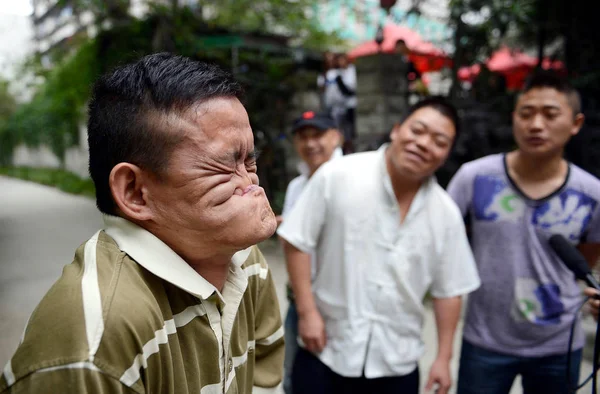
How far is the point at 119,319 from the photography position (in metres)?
0.78

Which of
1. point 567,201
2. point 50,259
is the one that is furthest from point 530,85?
point 50,259

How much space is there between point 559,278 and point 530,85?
2.85 feet

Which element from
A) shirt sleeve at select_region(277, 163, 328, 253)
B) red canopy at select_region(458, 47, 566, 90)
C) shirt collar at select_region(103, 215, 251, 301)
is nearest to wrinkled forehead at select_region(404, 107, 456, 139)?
shirt sleeve at select_region(277, 163, 328, 253)

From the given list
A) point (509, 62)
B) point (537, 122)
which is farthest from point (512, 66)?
point (537, 122)

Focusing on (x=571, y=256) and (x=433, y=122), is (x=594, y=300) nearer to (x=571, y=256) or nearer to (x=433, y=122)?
(x=571, y=256)

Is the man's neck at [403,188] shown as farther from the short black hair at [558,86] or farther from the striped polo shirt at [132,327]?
the striped polo shirt at [132,327]

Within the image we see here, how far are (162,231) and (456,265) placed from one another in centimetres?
140

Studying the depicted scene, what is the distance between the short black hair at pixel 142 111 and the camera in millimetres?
893

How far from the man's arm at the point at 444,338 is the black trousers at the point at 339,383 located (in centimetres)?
9

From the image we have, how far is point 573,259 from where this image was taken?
5.57 feet

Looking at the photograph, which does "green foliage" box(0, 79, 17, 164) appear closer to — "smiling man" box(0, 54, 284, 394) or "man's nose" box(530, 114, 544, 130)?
"man's nose" box(530, 114, 544, 130)

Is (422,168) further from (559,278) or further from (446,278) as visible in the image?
(559,278)

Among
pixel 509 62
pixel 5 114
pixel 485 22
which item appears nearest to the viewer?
pixel 485 22

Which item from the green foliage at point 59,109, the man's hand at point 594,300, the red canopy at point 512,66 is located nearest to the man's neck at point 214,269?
the man's hand at point 594,300
